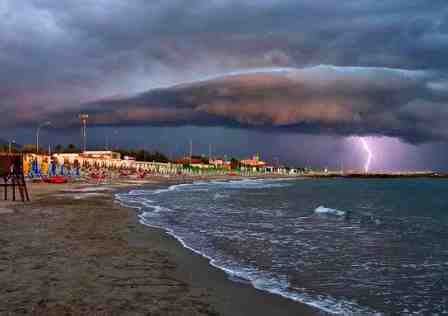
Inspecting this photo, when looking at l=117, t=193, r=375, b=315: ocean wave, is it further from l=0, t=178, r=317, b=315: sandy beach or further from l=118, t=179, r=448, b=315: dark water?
l=0, t=178, r=317, b=315: sandy beach

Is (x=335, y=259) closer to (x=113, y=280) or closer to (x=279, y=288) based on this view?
(x=279, y=288)

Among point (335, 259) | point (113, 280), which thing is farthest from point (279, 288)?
point (335, 259)

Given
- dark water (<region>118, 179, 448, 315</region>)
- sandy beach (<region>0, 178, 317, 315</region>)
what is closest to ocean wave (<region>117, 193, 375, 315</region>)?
dark water (<region>118, 179, 448, 315</region>)

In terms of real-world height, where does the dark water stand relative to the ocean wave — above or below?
below

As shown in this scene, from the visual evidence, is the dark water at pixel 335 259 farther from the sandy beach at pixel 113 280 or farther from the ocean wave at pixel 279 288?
the sandy beach at pixel 113 280

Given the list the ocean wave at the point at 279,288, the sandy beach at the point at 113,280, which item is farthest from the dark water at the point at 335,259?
the sandy beach at the point at 113,280

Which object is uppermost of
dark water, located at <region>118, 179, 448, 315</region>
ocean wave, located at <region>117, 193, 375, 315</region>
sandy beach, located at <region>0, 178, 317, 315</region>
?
sandy beach, located at <region>0, 178, 317, 315</region>

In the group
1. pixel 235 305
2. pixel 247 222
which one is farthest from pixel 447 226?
pixel 235 305

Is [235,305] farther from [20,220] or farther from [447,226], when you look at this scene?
[447,226]

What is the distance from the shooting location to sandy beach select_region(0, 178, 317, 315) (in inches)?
269

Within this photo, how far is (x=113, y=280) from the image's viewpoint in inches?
332

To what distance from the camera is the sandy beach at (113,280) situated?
6.82 metres

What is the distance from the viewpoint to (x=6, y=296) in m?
7.09

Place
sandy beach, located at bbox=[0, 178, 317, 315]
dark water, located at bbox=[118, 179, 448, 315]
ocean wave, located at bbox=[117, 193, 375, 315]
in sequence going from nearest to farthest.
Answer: sandy beach, located at bbox=[0, 178, 317, 315] < ocean wave, located at bbox=[117, 193, 375, 315] < dark water, located at bbox=[118, 179, 448, 315]
